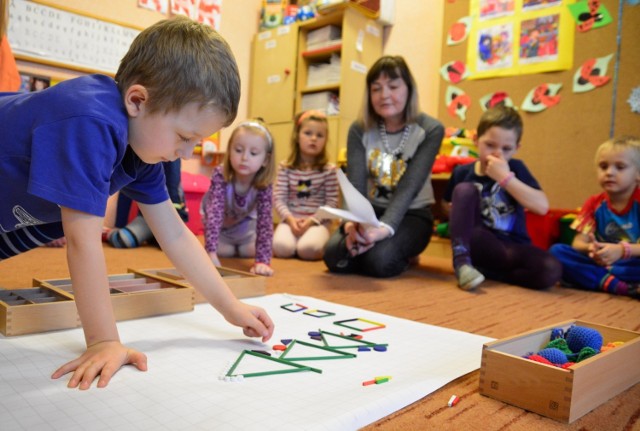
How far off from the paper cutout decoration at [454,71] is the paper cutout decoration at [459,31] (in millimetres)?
123

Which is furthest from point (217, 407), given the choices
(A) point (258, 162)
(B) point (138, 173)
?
(A) point (258, 162)

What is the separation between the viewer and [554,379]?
0.62 meters

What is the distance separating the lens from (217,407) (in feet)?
1.84

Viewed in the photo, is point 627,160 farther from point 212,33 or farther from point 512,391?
point 212,33

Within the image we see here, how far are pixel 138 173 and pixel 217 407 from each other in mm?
381

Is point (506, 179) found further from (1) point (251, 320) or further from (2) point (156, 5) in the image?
(2) point (156, 5)

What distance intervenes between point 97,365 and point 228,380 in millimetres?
163

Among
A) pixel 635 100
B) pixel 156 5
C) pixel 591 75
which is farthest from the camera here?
pixel 156 5

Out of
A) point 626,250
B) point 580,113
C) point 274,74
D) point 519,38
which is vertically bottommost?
point 626,250

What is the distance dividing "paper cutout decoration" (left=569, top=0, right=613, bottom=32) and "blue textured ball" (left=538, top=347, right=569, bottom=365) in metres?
2.21

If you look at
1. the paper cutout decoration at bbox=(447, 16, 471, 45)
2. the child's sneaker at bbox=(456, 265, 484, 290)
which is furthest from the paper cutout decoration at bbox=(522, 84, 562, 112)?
the child's sneaker at bbox=(456, 265, 484, 290)

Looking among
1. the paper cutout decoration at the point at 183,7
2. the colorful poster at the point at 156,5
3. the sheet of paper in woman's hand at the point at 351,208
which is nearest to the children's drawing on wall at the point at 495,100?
the sheet of paper in woman's hand at the point at 351,208

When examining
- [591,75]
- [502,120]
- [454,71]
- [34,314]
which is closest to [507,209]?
[502,120]

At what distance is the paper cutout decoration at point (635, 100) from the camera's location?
2254 millimetres
